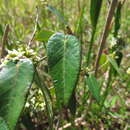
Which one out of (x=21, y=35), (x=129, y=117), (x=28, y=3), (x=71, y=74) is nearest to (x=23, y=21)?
(x=28, y=3)

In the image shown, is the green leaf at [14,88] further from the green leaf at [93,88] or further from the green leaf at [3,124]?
the green leaf at [93,88]

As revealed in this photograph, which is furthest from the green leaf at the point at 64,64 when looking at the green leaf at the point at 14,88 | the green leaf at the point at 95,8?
the green leaf at the point at 95,8

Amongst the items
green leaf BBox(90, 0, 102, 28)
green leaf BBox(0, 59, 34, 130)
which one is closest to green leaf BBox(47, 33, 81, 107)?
green leaf BBox(0, 59, 34, 130)

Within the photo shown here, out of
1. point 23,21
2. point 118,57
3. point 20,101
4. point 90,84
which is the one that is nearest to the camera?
point 20,101

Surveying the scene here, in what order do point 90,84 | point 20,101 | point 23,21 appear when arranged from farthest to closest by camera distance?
point 23,21, point 90,84, point 20,101

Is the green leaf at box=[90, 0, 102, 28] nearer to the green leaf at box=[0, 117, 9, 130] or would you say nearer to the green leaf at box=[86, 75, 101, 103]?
the green leaf at box=[86, 75, 101, 103]

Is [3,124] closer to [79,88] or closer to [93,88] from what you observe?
[93,88]

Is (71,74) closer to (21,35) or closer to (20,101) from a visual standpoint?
(20,101)
